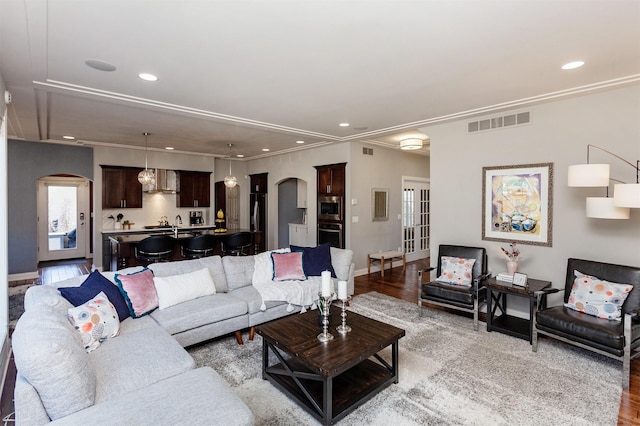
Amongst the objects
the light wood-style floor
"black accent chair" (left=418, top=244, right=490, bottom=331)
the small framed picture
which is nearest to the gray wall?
the light wood-style floor

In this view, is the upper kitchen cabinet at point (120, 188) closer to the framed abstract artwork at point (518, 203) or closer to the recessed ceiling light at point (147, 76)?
the recessed ceiling light at point (147, 76)

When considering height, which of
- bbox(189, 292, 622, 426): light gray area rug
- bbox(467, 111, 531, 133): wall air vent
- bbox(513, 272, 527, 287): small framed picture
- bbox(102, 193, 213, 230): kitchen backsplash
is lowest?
bbox(189, 292, 622, 426): light gray area rug

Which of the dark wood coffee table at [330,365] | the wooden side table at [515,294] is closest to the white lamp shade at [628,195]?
the wooden side table at [515,294]

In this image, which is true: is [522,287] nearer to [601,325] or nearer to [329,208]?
[601,325]

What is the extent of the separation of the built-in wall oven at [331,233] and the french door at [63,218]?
6501mm

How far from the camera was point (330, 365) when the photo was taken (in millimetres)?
2234

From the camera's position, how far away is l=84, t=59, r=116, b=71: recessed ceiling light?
2.91 m

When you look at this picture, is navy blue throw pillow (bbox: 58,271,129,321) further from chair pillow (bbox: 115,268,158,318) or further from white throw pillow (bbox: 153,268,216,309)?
white throw pillow (bbox: 153,268,216,309)

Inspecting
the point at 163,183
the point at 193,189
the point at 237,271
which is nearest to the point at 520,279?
the point at 237,271

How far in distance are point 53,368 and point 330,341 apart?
1.73 meters

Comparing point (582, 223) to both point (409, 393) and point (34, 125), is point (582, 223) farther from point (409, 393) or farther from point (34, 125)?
point (34, 125)

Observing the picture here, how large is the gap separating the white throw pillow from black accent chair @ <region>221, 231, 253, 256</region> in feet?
8.04

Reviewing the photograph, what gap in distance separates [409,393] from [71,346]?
93.1 inches

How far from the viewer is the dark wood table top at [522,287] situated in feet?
11.9
